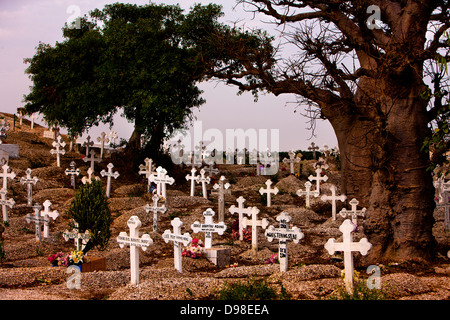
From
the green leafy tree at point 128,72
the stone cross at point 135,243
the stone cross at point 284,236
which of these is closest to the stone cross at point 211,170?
the green leafy tree at point 128,72

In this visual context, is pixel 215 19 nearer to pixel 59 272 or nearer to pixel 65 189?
pixel 65 189

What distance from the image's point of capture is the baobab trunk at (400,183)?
1073 centimetres

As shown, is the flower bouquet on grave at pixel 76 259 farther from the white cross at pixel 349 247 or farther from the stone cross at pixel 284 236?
the white cross at pixel 349 247

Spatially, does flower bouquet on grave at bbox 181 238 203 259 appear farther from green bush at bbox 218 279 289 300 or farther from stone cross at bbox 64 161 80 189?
stone cross at bbox 64 161 80 189

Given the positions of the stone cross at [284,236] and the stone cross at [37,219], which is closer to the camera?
the stone cross at [284,236]

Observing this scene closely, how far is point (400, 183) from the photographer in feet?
36.0

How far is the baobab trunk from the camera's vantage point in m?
10.7

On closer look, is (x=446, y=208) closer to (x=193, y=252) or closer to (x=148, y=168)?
(x=193, y=252)

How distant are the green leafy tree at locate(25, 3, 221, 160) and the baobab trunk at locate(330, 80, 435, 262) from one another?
42.8ft

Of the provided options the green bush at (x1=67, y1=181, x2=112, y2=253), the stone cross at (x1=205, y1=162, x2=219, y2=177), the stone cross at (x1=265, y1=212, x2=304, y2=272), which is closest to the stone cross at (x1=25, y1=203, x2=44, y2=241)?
the green bush at (x1=67, y1=181, x2=112, y2=253)

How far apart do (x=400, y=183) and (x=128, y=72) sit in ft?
52.4

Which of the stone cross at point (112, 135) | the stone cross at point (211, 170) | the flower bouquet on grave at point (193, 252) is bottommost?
the flower bouquet on grave at point (193, 252)

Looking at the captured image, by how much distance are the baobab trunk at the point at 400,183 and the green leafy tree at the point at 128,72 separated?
42.8ft

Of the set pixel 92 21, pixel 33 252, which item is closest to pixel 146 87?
pixel 92 21
